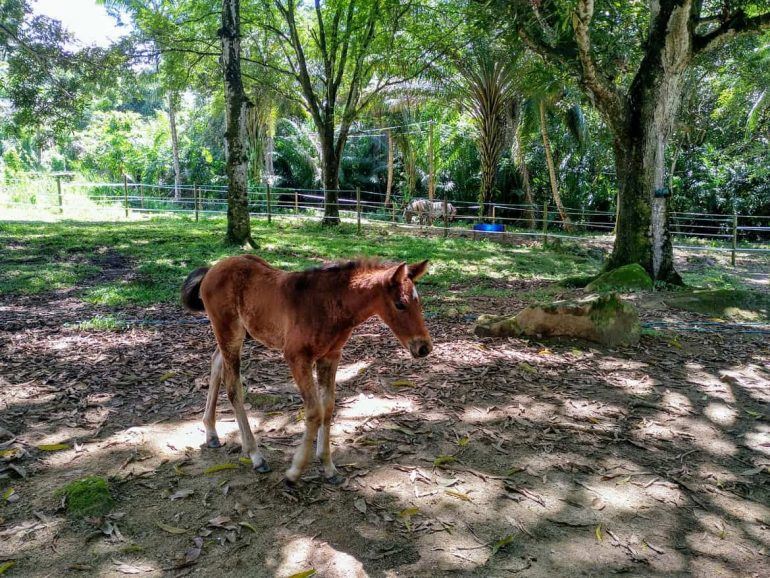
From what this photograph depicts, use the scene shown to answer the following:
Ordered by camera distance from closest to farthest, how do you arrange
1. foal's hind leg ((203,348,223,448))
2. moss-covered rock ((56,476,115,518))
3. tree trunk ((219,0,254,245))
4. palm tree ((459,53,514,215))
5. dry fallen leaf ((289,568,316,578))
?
dry fallen leaf ((289,568,316,578)) → moss-covered rock ((56,476,115,518)) → foal's hind leg ((203,348,223,448)) → tree trunk ((219,0,254,245)) → palm tree ((459,53,514,215))

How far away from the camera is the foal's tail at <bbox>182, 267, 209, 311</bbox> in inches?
168

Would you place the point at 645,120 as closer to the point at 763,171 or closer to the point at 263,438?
the point at 263,438

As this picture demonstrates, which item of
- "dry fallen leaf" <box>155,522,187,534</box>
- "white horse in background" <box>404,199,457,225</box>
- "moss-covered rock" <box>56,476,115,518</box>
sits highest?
"white horse in background" <box>404,199,457,225</box>

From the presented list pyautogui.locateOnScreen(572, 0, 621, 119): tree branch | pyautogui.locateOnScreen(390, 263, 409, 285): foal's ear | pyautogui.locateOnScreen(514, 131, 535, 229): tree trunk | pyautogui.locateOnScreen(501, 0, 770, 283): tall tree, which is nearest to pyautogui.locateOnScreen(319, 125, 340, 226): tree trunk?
pyautogui.locateOnScreen(514, 131, 535, 229): tree trunk

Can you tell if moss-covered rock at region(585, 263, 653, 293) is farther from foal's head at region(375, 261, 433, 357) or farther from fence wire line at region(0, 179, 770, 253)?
fence wire line at region(0, 179, 770, 253)

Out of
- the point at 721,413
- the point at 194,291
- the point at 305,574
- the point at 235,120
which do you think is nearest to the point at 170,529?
the point at 305,574

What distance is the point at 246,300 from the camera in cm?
389

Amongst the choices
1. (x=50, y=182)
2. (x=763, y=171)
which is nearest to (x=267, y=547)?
(x=763, y=171)

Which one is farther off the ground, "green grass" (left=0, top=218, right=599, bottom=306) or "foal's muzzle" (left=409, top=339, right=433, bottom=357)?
"foal's muzzle" (left=409, top=339, right=433, bottom=357)

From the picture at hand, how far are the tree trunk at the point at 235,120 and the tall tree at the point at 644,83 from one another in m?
6.44

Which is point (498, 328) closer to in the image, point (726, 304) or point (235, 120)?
point (726, 304)

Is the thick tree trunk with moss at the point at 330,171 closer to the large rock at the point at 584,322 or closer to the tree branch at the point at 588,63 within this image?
the tree branch at the point at 588,63

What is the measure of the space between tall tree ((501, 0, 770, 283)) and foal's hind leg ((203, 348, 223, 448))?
7962mm

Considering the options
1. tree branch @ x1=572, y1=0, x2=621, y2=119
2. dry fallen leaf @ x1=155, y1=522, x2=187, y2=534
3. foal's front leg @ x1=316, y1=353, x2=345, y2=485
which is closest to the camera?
dry fallen leaf @ x1=155, y1=522, x2=187, y2=534
